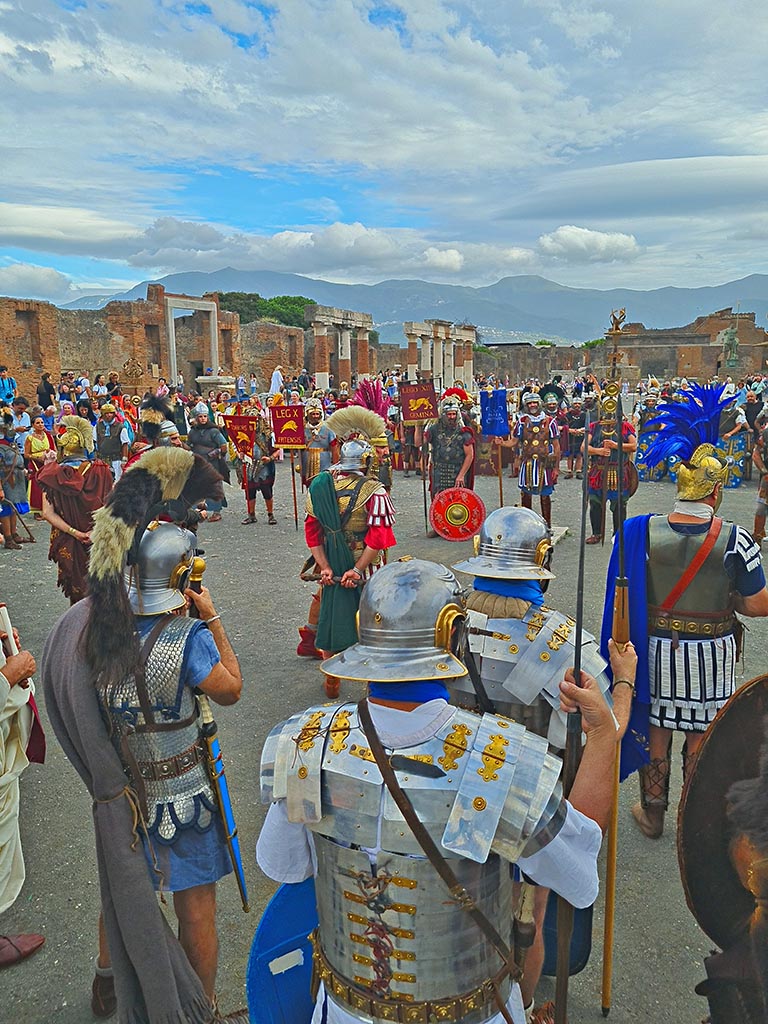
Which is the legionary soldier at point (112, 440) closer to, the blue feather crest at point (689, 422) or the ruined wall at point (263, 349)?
the blue feather crest at point (689, 422)

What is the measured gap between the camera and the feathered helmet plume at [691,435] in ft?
12.4

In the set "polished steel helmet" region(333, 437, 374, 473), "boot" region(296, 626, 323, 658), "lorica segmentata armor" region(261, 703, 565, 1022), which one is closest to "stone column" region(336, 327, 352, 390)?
"boot" region(296, 626, 323, 658)

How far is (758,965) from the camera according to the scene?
155 centimetres

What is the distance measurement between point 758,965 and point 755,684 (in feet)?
1.85

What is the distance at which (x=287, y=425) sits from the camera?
39.8 ft

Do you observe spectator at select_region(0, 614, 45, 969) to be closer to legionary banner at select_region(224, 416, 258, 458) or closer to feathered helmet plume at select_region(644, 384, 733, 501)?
feathered helmet plume at select_region(644, 384, 733, 501)

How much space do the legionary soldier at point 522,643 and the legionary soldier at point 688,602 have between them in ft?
3.37

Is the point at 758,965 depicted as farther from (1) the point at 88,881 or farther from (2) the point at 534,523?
(1) the point at 88,881

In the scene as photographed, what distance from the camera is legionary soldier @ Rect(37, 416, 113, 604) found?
6.25m

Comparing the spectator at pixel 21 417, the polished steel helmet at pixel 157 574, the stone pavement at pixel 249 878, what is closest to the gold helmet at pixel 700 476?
the stone pavement at pixel 249 878

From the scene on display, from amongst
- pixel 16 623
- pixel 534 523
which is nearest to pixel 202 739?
pixel 534 523

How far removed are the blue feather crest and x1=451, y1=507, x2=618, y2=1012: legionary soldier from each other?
4.54 ft

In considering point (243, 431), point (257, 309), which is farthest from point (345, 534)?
point (257, 309)

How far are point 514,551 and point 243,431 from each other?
919 centimetres
